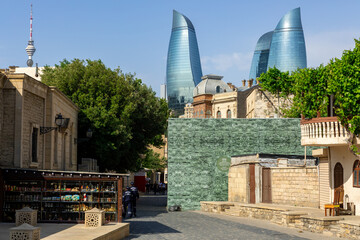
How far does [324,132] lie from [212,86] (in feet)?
287

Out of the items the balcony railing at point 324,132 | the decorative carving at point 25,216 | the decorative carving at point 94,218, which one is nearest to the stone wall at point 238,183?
the balcony railing at point 324,132

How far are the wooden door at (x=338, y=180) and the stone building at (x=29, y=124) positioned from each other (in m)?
11.5

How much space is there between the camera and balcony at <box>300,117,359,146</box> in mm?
21359

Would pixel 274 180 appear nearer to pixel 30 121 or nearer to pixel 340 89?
pixel 340 89

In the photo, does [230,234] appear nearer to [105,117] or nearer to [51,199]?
[51,199]

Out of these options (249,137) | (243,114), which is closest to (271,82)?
(249,137)

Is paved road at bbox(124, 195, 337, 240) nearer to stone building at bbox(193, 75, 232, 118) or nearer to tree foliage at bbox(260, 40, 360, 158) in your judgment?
tree foliage at bbox(260, 40, 360, 158)

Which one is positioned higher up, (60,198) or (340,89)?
(340,89)

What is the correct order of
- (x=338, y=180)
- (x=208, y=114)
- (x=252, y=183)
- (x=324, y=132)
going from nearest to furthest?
(x=324, y=132)
(x=338, y=180)
(x=252, y=183)
(x=208, y=114)

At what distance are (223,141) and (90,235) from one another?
851 inches

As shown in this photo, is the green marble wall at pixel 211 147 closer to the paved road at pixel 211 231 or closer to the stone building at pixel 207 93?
the paved road at pixel 211 231

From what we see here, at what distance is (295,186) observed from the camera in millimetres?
28391

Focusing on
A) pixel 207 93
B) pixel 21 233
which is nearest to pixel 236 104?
pixel 207 93

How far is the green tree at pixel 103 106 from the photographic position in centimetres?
3375
